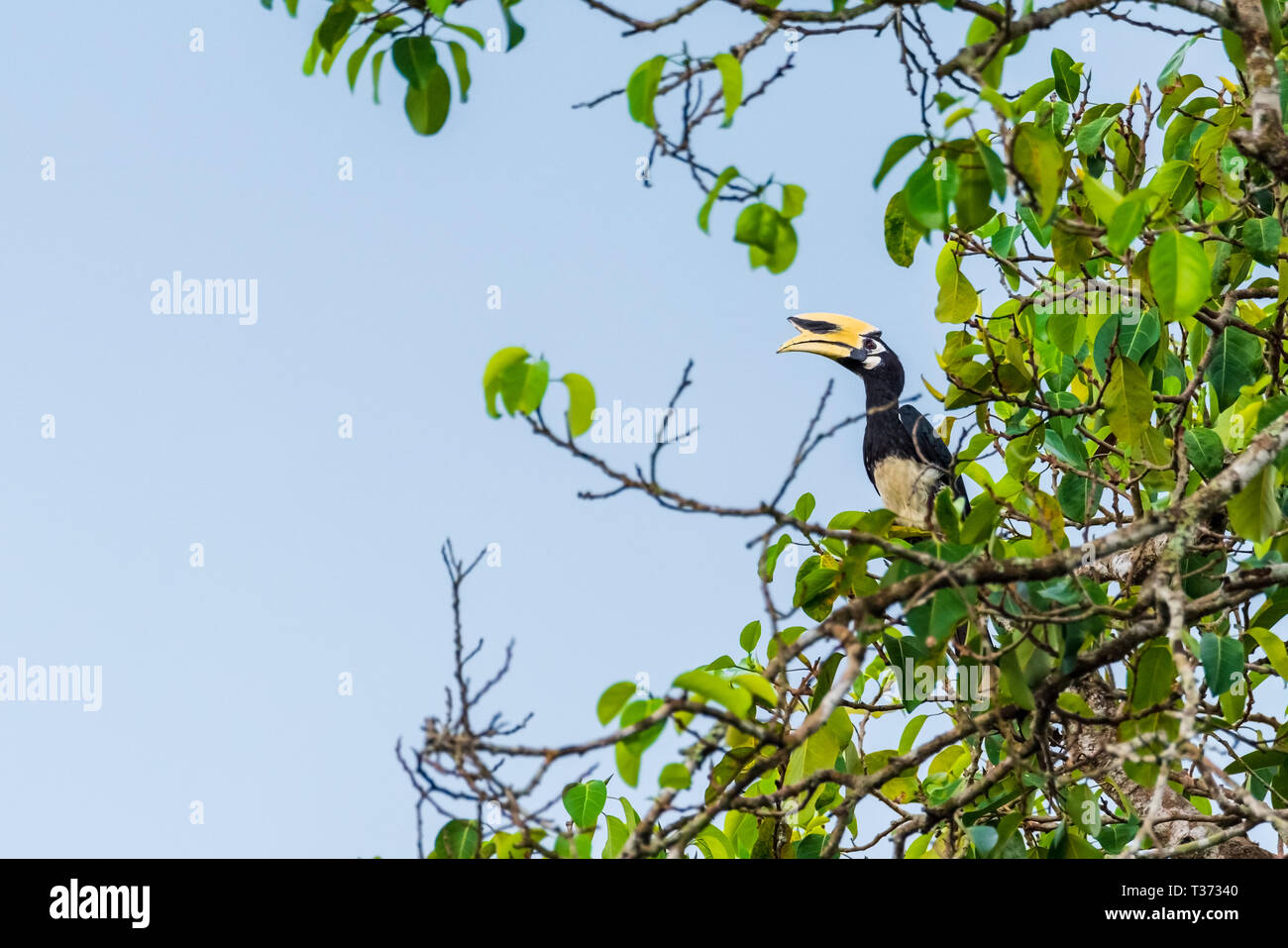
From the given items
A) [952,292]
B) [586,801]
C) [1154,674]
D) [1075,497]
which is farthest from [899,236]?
[586,801]

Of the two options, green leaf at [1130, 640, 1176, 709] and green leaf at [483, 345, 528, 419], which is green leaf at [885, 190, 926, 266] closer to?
green leaf at [1130, 640, 1176, 709]

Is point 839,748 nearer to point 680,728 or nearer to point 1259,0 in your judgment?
point 680,728

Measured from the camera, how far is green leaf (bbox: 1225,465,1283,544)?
173cm

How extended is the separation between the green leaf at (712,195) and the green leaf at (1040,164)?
0.34 metres

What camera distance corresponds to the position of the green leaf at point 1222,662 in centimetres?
175

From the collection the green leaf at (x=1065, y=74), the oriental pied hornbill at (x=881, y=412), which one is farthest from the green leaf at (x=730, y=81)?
the oriental pied hornbill at (x=881, y=412)

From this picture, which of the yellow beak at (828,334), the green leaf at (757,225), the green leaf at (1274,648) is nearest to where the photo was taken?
the green leaf at (757,225)

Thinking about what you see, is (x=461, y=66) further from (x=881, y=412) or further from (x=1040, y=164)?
(x=881, y=412)

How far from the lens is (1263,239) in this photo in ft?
6.84

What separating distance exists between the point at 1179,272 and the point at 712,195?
55cm

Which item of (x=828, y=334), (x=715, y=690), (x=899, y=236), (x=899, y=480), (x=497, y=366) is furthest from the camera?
(x=828, y=334)

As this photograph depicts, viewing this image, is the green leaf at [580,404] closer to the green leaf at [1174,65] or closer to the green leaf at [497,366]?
the green leaf at [497,366]
